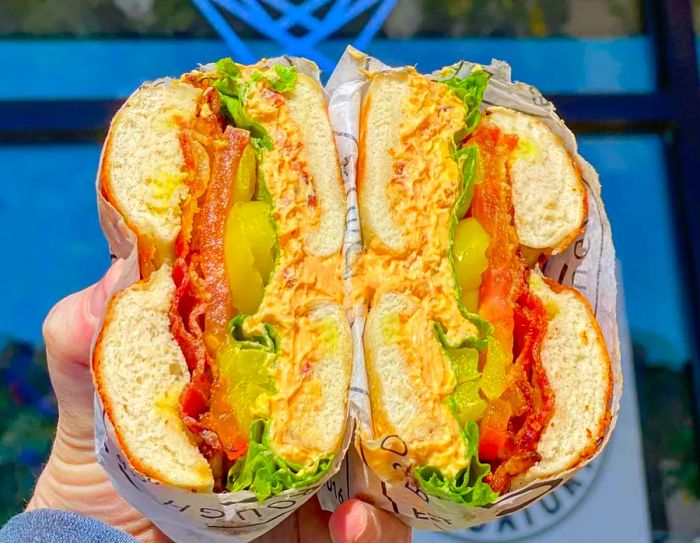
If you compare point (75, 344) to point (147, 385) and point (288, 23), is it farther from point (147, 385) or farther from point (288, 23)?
point (288, 23)

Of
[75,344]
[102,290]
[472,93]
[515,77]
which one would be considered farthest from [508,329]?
[515,77]

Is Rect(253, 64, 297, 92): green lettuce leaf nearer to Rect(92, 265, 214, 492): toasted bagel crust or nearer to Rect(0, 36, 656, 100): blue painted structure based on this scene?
Rect(92, 265, 214, 492): toasted bagel crust

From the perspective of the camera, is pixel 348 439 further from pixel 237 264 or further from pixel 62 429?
pixel 62 429

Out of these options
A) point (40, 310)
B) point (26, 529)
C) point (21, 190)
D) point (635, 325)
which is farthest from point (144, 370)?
point (635, 325)

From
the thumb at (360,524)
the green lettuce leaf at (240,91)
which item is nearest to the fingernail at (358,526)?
the thumb at (360,524)

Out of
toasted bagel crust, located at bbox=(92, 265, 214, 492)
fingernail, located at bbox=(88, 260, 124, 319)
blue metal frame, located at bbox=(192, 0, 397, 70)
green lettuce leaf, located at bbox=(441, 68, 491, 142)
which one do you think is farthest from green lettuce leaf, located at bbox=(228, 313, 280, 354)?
blue metal frame, located at bbox=(192, 0, 397, 70)

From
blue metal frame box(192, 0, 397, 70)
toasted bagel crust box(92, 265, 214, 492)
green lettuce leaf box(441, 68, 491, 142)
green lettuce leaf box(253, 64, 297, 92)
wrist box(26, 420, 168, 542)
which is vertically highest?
green lettuce leaf box(253, 64, 297, 92)

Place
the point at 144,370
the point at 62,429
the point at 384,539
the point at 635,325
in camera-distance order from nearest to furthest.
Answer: the point at 144,370 < the point at 384,539 < the point at 62,429 < the point at 635,325
